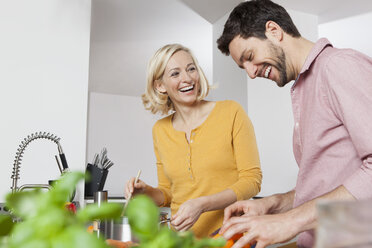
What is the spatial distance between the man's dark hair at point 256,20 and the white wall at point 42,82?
1.32m

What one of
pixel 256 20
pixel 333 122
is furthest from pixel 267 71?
pixel 333 122

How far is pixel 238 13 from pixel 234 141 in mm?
557

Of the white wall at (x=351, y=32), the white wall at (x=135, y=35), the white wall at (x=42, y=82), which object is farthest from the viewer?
the white wall at (x=351, y=32)

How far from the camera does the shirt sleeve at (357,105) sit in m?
0.87

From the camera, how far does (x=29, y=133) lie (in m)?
2.14

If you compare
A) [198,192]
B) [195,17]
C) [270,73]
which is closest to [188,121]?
[198,192]

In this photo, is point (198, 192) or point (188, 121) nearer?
point (198, 192)

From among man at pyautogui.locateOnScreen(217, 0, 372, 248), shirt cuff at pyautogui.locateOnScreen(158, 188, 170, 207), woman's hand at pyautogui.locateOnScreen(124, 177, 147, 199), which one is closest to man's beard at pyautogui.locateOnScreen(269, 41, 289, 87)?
man at pyautogui.locateOnScreen(217, 0, 372, 248)

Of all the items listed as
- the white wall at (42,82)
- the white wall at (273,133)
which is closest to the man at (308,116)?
the white wall at (42,82)

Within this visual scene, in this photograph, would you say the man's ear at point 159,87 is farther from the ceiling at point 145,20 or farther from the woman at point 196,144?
the ceiling at point 145,20

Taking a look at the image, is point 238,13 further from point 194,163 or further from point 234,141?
point 194,163

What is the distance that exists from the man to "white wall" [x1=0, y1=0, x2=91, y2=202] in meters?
1.25

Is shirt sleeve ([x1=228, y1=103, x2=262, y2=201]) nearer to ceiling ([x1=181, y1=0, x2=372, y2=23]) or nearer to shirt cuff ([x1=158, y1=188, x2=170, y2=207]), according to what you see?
shirt cuff ([x1=158, y1=188, x2=170, y2=207])

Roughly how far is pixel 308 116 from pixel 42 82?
1695 millimetres
